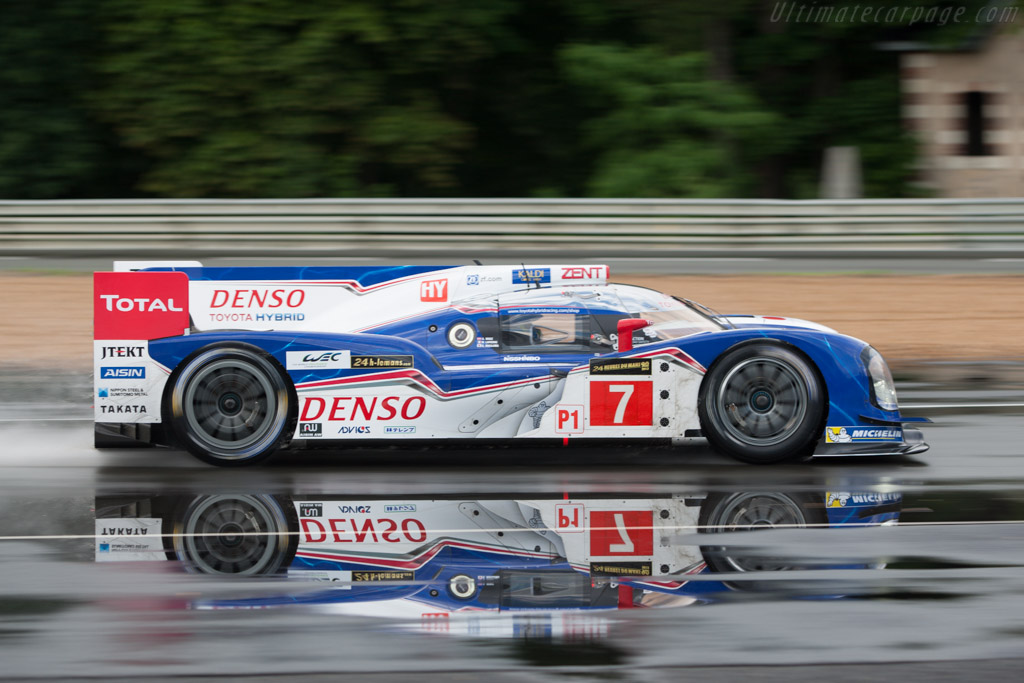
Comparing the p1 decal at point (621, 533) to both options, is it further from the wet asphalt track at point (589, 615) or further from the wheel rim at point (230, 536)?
the wheel rim at point (230, 536)

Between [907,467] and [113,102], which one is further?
[113,102]

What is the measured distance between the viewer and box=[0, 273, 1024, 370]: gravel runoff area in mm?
13219

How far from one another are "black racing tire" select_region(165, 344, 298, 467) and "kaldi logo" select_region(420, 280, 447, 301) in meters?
1.14

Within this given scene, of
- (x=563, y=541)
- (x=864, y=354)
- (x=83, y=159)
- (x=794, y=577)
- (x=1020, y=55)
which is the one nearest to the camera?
→ (x=794, y=577)

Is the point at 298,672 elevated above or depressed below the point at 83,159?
below

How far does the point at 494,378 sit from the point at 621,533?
6.01 feet

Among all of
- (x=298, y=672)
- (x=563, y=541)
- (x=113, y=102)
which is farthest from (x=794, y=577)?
(x=113, y=102)

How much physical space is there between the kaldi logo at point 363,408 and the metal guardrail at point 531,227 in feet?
35.4

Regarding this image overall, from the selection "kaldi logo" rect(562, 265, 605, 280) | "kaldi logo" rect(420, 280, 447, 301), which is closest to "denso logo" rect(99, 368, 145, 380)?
"kaldi logo" rect(420, 280, 447, 301)

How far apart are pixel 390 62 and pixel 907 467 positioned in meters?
16.7

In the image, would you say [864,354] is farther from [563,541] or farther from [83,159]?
[83,159]

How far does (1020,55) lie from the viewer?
25.3 meters

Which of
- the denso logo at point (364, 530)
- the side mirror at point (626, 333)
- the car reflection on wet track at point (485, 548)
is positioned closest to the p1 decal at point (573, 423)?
the side mirror at point (626, 333)

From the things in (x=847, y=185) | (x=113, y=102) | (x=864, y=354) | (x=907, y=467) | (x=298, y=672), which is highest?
(x=113, y=102)
